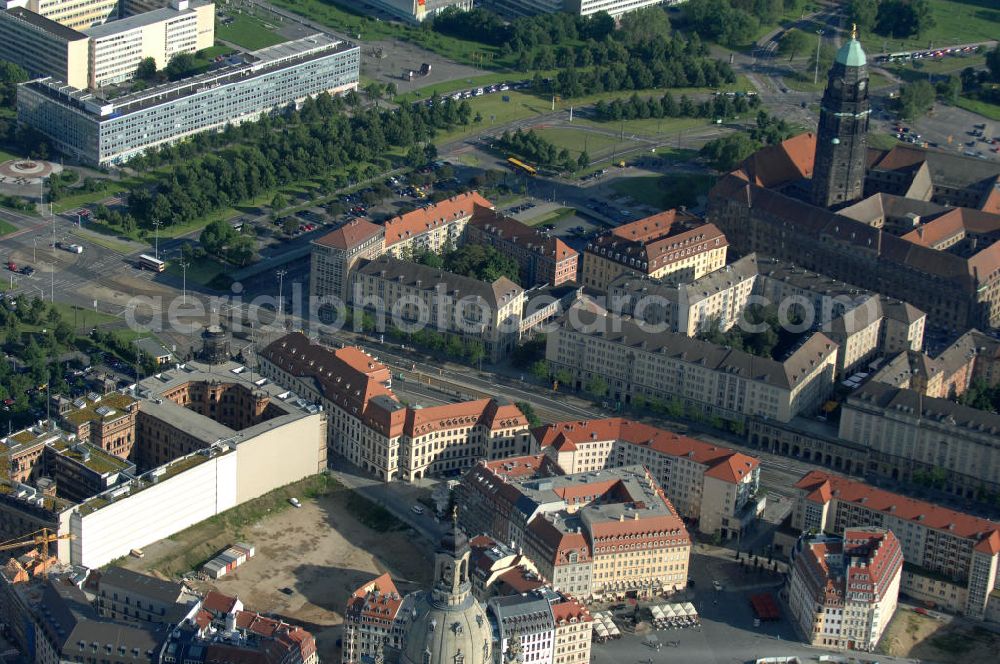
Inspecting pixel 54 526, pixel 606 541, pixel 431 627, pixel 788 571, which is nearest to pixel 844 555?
pixel 788 571

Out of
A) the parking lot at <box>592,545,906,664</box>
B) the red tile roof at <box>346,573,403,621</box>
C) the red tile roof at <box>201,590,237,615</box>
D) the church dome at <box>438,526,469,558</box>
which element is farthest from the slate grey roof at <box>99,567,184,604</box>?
the church dome at <box>438,526,469,558</box>

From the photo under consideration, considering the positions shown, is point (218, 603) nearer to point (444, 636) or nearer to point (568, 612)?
point (568, 612)

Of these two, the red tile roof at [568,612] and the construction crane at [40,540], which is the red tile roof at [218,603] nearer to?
the construction crane at [40,540]

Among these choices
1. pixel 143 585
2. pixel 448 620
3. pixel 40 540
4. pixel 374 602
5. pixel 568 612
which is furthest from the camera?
pixel 40 540

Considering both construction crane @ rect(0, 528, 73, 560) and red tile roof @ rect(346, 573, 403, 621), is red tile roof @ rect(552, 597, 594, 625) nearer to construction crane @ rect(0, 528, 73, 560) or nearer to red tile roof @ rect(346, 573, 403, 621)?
red tile roof @ rect(346, 573, 403, 621)

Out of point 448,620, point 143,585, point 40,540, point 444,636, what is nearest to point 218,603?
point 143,585

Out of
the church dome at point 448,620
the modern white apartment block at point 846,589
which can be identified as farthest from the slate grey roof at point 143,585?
the modern white apartment block at point 846,589
